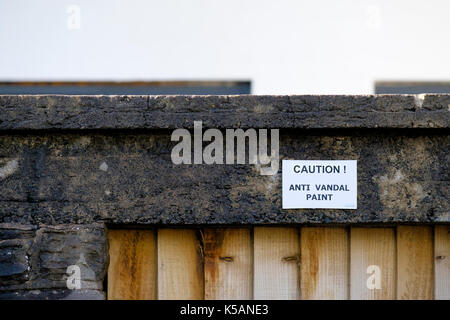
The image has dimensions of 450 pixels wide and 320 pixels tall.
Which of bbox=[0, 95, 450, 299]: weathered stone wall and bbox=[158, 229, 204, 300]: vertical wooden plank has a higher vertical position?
bbox=[0, 95, 450, 299]: weathered stone wall

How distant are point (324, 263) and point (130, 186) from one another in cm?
70

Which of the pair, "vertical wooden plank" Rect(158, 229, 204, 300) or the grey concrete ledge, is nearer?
the grey concrete ledge

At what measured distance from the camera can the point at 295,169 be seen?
1.43 meters

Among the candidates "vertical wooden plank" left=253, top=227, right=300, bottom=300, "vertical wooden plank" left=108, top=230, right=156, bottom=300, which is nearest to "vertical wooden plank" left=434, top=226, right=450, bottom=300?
"vertical wooden plank" left=253, top=227, right=300, bottom=300

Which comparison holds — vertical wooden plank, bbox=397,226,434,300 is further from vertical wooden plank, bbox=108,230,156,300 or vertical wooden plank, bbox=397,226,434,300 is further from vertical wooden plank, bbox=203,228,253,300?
vertical wooden plank, bbox=108,230,156,300

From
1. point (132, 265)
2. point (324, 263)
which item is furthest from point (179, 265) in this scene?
point (324, 263)

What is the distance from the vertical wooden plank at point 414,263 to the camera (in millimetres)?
1554

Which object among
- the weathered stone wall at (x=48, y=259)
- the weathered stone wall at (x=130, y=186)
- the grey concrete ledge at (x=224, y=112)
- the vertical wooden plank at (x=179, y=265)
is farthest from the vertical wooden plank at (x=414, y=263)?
the weathered stone wall at (x=48, y=259)

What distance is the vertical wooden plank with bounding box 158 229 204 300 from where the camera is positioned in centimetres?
156

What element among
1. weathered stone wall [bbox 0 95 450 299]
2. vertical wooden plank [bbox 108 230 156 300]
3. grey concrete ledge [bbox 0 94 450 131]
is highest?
grey concrete ledge [bbox 0 94 450 131]

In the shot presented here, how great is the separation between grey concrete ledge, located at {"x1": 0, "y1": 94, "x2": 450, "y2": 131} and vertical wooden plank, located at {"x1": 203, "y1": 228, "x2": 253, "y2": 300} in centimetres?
40
